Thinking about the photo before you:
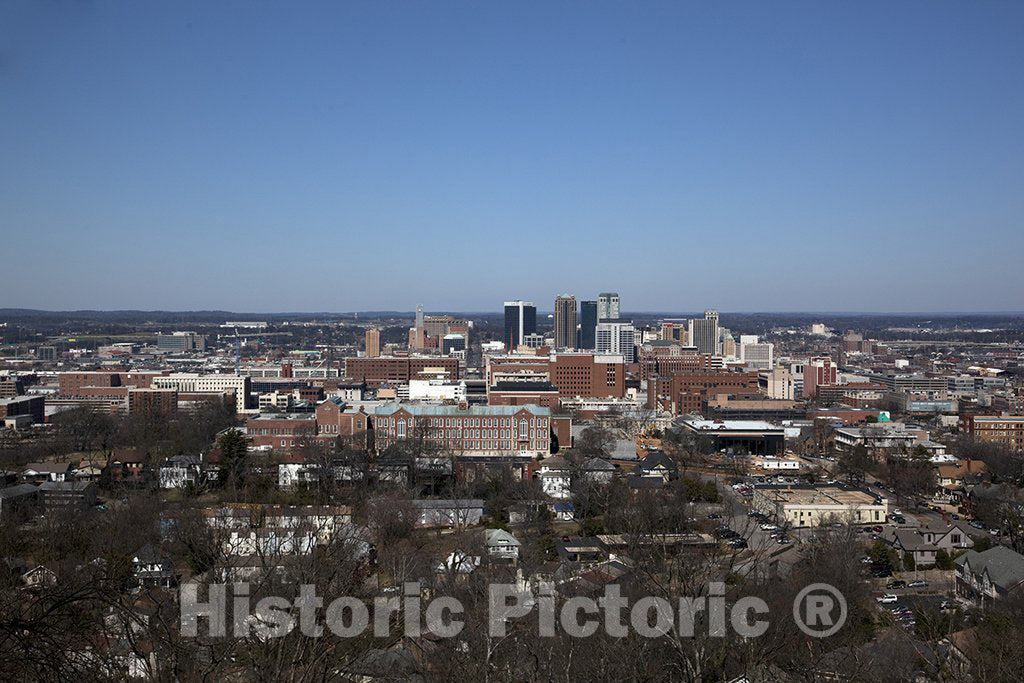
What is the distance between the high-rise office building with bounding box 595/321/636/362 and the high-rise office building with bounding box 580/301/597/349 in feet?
17.0

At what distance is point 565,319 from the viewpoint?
139 feet

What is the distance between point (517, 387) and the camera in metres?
20.7

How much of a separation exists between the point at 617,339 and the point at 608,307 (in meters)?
7.49

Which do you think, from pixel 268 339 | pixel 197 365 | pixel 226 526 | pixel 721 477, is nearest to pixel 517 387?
pixel 721 477

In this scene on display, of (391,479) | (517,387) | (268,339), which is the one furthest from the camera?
(268,339)

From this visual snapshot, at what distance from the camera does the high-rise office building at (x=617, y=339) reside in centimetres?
3695

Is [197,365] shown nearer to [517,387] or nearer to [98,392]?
[98,392]

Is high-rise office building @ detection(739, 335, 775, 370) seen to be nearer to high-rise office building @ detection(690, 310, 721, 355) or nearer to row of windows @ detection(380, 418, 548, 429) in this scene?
high-rise office building @ detection(690, 310, 721, 355)

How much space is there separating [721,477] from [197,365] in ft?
78.0

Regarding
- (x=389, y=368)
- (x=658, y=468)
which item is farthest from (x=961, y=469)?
(x=389, y=368)

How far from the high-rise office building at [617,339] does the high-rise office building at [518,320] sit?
7404mm

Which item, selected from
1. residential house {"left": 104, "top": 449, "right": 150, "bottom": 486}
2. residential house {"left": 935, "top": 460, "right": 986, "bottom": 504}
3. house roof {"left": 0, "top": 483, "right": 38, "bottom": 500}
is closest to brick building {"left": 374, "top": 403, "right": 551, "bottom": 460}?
residential house {"left": 104, "top": 449, "right": 150, "bottom": 486}

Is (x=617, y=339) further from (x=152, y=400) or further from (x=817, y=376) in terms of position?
(x=152, y=400)

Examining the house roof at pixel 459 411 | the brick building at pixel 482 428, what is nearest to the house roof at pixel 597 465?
the brick building at pixel 482 428
